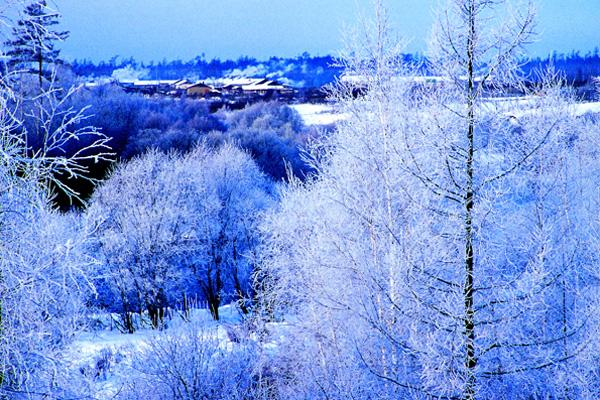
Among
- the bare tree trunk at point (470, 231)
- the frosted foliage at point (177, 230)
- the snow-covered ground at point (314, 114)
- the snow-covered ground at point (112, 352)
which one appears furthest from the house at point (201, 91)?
the bare tree trunk at point (470, 231)

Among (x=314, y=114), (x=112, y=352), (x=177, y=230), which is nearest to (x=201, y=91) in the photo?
(x=314, y=114)

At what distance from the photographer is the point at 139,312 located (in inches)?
902

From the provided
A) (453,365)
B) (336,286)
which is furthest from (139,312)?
(453,365)

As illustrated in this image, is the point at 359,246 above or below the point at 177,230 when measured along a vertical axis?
above

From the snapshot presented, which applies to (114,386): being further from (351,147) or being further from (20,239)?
(20,239)

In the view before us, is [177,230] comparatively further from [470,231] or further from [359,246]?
[470,231]

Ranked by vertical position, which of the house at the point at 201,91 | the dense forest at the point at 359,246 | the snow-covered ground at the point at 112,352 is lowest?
the snow-covered ground at the point at 112,352

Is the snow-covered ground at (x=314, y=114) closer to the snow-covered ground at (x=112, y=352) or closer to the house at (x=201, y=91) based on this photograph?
the house at (x=201, y=91)

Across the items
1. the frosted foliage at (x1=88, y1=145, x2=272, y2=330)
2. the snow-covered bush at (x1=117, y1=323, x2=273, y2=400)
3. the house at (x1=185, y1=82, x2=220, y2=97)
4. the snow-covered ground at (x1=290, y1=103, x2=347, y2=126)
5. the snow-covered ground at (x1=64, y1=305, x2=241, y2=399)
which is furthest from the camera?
the house at (x1=185, y1=82, x2=220, y2=97)

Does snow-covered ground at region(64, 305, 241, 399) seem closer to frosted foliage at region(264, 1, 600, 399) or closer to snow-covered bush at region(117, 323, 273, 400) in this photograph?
snow-covered bush at region(117, 323, 273, 400)

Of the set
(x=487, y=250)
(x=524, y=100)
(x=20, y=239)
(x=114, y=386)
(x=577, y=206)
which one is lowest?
(x=114, y=386)

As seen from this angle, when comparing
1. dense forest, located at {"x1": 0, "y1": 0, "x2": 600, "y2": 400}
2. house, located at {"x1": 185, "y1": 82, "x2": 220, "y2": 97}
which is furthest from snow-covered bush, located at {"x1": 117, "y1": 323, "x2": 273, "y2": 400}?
house, located at {"x1": 185, "y1": 82, "x2": 220, "y2": 97}

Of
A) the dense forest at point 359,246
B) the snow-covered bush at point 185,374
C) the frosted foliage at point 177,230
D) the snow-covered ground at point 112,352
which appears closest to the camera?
the dense forest at point 359,246

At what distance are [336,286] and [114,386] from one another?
681 cm
